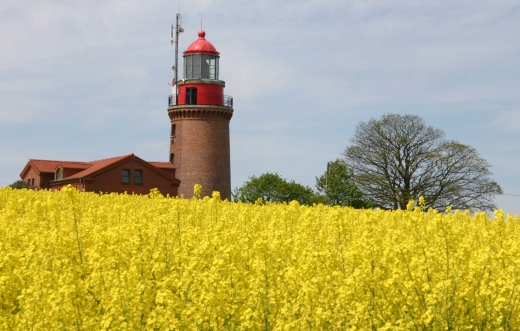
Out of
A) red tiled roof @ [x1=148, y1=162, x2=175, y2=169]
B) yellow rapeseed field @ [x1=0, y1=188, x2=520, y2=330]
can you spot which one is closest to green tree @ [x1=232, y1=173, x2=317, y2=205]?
red tiled roof @ [x1=148, y1=162, x2=175, y2=169]

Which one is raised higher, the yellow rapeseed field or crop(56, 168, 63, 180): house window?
crop(56, 168, 63, 180): house window

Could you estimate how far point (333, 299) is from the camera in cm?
639

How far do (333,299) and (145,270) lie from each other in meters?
2.53

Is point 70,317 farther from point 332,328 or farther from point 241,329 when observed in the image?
point 332,328

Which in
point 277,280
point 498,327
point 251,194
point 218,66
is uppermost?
point 218,66

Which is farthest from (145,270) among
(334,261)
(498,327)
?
(498,327)

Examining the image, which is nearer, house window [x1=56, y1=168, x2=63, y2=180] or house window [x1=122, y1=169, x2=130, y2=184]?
house window [x1=122, y1=169, x2=130, y2=184]

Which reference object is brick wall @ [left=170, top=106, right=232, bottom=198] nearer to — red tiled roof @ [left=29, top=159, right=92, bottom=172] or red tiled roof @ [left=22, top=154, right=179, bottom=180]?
red tiled roof @ [left=22, top=154, right=179, bottom=180]

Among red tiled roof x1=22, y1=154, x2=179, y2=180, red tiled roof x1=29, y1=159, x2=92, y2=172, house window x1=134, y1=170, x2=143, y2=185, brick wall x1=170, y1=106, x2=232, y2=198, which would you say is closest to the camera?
brick wall x1=170, y1=106, x2=232, y2=198

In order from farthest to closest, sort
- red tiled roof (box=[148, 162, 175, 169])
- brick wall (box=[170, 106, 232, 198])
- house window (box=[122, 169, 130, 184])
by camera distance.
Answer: red tiled roof (box=[148, 162, 175, 169]), house window (box=[122, 169, 130, 184]), brick wall (box=[170, 106, 232, 198])

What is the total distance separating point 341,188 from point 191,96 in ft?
46.2

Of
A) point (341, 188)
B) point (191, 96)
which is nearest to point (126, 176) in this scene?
point (191, 96)

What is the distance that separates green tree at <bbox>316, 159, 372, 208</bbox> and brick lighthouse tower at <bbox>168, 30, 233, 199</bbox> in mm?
8236

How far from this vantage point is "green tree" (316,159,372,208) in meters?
53.8
